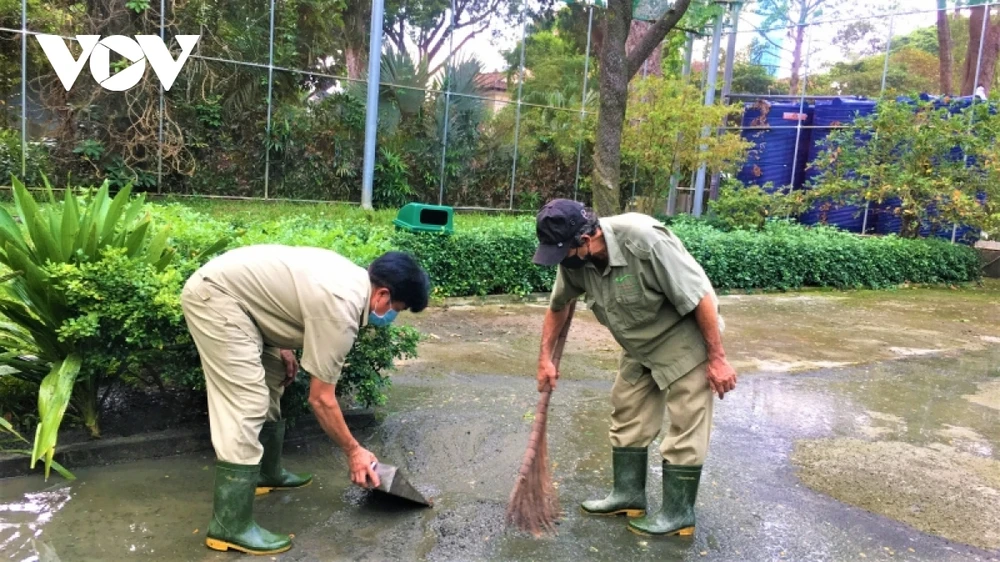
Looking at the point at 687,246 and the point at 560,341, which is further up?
the point at 687,246

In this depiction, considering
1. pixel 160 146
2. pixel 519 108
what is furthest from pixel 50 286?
pixel 519 108

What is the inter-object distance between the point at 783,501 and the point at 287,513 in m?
2.42

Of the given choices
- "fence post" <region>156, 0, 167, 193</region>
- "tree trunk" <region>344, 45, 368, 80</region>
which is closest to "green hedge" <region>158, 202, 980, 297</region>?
"fence post" <region>156, 0, 167, 193</region>

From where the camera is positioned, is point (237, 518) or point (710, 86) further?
point (710, 86)

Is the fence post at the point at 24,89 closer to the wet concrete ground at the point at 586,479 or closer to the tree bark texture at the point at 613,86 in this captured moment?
the wet concrete ground at the point at 586,479

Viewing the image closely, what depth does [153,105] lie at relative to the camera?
1228 cm

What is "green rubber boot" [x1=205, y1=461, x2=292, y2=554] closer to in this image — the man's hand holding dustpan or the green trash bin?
the man's hand holding dustpan

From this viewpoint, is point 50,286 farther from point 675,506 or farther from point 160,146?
point 160,146

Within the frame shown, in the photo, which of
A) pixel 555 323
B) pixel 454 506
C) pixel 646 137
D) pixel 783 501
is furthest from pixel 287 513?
pixel 646 137

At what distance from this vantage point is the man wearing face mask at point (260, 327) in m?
2.89

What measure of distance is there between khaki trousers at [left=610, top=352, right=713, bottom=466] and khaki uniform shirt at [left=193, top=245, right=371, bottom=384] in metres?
1.28

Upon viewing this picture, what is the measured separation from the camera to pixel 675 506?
338cm

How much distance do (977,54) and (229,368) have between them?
1818 cm

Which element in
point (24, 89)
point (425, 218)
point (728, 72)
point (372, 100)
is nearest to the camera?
point (425, 218)
